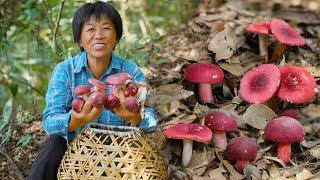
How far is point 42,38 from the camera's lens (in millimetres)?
4684

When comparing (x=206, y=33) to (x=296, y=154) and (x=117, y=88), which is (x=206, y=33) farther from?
(x=117, y=88)

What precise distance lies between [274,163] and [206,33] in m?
1.47

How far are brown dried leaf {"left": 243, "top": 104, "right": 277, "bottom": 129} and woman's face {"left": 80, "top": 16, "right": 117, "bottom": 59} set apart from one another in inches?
42.9

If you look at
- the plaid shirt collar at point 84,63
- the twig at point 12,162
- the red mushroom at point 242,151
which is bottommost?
the twig at point 12,162

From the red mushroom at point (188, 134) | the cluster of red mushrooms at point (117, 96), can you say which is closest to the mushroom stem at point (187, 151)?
the red mushroom at point (188, 134)

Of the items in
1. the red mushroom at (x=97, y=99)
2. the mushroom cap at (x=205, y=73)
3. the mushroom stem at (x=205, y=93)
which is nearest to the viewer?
the red mushroom at (x=97, y=99)

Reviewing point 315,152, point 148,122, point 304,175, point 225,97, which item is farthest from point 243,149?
point 225,97

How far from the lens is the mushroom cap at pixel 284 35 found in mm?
3566

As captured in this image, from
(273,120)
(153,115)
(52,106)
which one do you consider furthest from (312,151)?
(52,106)

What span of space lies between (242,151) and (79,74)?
37.9 inches

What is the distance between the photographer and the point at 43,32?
Result: 501 centimetres

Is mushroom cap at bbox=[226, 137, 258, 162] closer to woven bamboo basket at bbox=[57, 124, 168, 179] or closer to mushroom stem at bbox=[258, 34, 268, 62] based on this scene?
woven bamboo basket at bbox=[57, 124, 168, 179]

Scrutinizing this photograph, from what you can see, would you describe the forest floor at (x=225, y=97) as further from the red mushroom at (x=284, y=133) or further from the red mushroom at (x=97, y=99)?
the red mushroom at (x=97, y=99)

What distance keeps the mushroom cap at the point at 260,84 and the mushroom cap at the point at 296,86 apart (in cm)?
8
